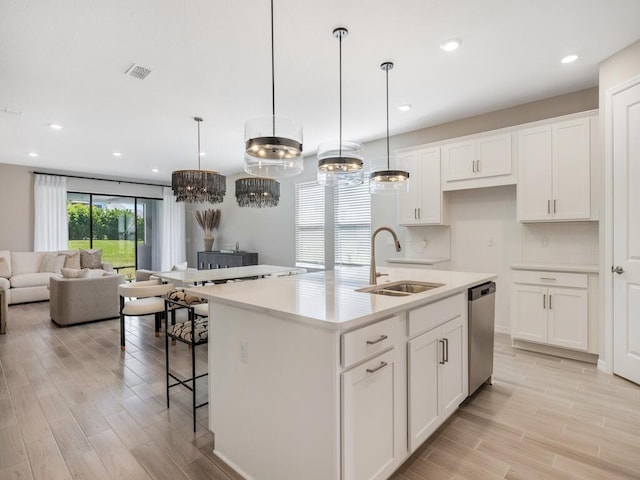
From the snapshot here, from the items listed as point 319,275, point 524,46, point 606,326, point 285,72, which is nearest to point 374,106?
point 285,72

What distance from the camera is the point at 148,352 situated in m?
3.74

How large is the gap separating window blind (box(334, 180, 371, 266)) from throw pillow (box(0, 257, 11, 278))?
20.1ft

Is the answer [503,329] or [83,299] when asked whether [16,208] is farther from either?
[503,329]

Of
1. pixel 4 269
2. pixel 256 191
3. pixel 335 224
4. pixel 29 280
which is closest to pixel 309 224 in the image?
pixel 335 224

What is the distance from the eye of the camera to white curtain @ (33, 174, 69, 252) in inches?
278

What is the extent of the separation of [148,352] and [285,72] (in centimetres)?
327

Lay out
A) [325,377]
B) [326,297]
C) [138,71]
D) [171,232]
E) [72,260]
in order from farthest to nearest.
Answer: [171,232], [72,260], [138,71], [326,297], [325,377]

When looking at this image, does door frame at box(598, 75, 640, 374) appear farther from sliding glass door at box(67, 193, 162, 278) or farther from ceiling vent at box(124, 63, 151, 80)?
sliding glass door at box(67, 193, 162, 278)

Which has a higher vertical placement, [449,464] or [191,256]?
[191,256]

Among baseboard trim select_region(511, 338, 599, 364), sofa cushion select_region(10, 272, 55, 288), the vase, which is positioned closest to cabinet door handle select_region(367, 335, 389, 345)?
baseboard trim select_region(511, 338, 599, 364)

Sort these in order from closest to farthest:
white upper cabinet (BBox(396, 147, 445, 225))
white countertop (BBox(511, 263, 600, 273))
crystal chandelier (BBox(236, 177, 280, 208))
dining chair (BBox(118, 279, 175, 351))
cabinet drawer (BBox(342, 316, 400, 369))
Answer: cabinet drawer (BBox(342, 316, 400, 369)) → white countertop (BBox(511, 263, 600, 273)) → dining chair (BBox(118, 279, 175, 351)) → white upper cabinet (BBox(396, 147, 445, 225)) → crystal chandelier (BBox(236, 177, 280, 208))

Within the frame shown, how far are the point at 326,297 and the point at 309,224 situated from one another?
4.48 metres

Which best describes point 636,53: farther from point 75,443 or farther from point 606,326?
point 75,443

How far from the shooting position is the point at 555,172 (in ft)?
11.6
